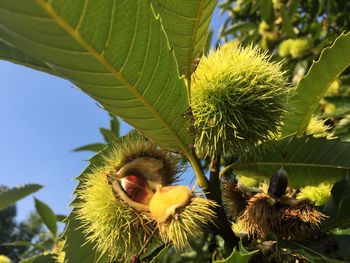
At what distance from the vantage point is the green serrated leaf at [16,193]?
6.90ft

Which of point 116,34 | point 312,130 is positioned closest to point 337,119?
point 312,130

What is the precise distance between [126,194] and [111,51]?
357 mm

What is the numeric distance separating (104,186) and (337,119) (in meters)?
1.58

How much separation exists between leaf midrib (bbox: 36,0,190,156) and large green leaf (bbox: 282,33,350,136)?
340mm

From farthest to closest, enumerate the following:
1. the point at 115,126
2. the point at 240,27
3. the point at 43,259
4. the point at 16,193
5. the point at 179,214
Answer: the point at 240,27
the point at 115,126
the point at 16,193
the point at 43,259
the point at 179,214

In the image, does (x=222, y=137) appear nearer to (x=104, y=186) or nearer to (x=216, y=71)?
(x=216, y=71)

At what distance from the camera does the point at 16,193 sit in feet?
6.95

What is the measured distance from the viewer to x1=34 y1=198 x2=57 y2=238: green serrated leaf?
2.57m

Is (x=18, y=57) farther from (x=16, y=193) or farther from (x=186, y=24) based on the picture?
(x=16, y=193)

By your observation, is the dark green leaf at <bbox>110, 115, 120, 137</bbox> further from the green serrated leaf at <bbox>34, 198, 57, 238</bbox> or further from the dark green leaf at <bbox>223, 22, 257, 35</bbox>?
the dark green leaf at <bbox>223, 22, 257, 35</bbox>

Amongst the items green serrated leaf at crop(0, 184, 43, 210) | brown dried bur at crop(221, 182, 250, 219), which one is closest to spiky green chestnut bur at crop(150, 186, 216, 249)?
brown dried bur at crop(221, 182, 250, 219)

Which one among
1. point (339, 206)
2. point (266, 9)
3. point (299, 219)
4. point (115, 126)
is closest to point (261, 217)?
point (299, 219)

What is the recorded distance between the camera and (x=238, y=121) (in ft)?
3.11

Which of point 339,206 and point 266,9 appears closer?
point 339,206
